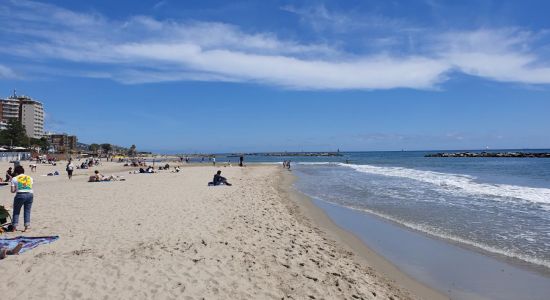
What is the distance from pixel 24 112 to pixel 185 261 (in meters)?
173

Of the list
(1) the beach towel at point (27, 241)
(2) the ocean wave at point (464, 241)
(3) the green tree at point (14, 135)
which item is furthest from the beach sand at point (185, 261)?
(3) the green tree at point (14, 135)

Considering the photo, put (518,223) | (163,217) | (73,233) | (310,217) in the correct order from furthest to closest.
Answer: (310,217) < (518,223) < (163,217) < (73,233)

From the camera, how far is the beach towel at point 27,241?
294 inches

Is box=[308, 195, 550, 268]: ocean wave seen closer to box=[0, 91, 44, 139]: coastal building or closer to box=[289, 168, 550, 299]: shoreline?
box=[289, 168, 550, 299]: shoreline

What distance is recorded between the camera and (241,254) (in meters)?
7.71

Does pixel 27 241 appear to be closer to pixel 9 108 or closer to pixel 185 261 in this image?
pixel 185 261

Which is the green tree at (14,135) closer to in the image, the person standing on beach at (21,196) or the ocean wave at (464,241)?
the person standing on beach at (21,196)

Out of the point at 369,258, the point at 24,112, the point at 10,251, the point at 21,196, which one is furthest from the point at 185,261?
the point at 24,112

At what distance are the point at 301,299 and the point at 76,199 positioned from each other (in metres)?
12.6

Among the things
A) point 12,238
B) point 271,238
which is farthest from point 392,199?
point 12,238

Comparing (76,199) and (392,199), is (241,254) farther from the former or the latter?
(392,199)

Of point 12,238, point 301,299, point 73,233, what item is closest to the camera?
point 301,299

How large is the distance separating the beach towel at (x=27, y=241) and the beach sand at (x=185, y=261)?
0.23 m

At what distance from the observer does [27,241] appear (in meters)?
7.94
